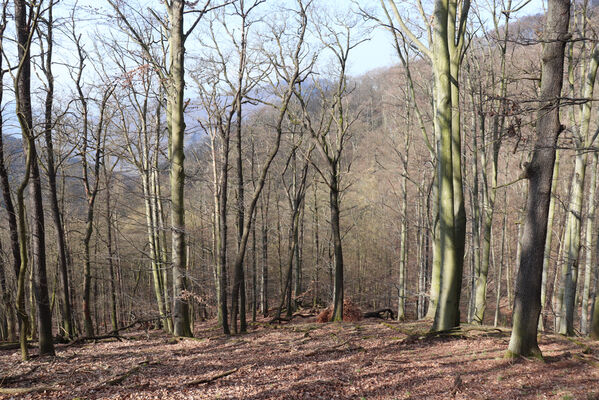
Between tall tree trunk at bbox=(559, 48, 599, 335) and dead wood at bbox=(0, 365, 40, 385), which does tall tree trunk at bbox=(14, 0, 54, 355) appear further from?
tall tree trunk at bbox=(559, 48, 599, 335)

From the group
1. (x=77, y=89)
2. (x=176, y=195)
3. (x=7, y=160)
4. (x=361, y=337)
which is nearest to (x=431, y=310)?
(x=361, y=337)

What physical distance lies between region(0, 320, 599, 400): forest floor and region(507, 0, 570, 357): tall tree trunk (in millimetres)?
498

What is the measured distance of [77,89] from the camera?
12.6 m

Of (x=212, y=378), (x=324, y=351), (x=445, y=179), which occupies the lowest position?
(x=324, y=351)

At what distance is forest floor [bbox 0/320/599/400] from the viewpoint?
4547 millimetres

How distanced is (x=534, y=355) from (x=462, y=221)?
2600 millimetres

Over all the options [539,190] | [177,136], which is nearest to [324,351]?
[539,190]

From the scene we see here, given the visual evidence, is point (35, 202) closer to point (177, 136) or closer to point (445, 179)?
point (177, 136)

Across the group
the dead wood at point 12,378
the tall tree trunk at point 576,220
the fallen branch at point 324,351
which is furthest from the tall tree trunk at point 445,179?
the dead wood at point 12,378

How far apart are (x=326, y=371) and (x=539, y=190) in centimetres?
407

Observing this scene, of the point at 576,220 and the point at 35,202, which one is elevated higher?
the point at 35,202

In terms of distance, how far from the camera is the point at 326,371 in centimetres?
565

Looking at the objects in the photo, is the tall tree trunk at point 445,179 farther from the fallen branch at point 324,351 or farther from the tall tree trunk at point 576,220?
the tall tree trunk at point 576,220

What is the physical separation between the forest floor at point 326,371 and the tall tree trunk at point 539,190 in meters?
0.50
